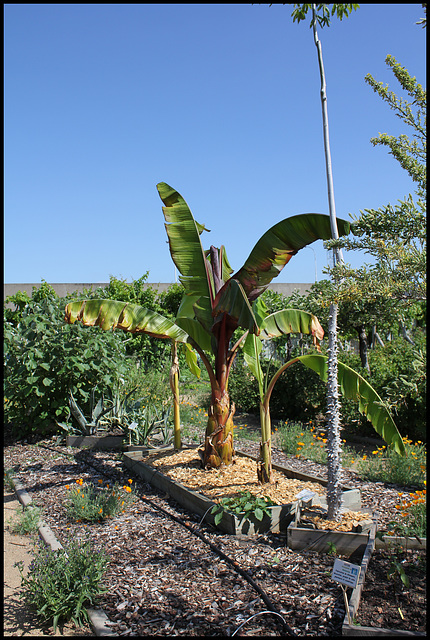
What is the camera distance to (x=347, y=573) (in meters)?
3.12

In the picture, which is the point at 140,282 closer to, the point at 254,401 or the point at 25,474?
the point at 254,401

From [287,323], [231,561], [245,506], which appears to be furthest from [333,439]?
[287,323]

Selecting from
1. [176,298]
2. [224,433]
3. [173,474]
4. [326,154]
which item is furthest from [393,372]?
[176,298]

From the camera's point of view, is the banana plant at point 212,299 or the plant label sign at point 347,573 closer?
the plant label sign at point 347,573

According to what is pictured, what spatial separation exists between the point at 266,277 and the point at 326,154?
5.11 feet

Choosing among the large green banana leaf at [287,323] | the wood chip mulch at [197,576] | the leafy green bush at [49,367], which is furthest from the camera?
the leafy green bush at [49,367]

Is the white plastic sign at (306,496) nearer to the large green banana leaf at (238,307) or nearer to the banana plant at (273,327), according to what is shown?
the banana plant at (273,327)

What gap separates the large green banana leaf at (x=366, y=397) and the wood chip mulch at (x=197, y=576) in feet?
2.76

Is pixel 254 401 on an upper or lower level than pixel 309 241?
lower

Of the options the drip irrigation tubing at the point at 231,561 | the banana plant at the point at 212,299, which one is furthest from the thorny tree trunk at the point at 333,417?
the drip irrigation tubing at the point at 231,561

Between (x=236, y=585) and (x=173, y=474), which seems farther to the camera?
(x=173, y=474)

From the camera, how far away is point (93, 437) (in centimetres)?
830

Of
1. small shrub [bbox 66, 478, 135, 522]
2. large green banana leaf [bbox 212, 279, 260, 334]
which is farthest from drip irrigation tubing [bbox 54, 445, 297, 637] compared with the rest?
large green banana leaf [bbox 212, 279, 260, 334]

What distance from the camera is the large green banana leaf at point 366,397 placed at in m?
4.89
